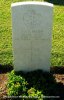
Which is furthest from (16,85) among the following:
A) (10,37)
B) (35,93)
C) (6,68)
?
(10,37)

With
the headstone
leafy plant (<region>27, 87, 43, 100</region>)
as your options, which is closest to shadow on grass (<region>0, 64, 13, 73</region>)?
the headstone

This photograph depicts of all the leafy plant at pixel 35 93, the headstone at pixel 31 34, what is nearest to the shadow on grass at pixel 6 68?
the headstone at pixel 31 34

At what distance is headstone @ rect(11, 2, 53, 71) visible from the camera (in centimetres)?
593

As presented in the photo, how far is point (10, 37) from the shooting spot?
8.80m

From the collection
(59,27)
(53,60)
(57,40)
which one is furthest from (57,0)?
(53,60)

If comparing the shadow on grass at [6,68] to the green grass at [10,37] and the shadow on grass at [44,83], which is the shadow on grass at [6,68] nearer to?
the green grass at [10,37]

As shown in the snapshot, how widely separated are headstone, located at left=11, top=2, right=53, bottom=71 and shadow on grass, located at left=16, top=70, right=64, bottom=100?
7.3 inches

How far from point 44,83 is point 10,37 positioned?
9.34 feet

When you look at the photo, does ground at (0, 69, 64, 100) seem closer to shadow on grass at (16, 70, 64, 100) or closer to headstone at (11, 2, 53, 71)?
shadow on grass at (16, 70, 64, 100)

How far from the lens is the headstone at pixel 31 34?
5.93 meters

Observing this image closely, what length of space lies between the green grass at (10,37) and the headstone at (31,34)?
87cm

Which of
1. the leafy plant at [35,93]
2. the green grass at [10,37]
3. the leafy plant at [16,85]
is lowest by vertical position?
the leafy plant at [35,93]

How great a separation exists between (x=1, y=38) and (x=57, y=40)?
6.09ft

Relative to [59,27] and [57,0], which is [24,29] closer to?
[59,27]
